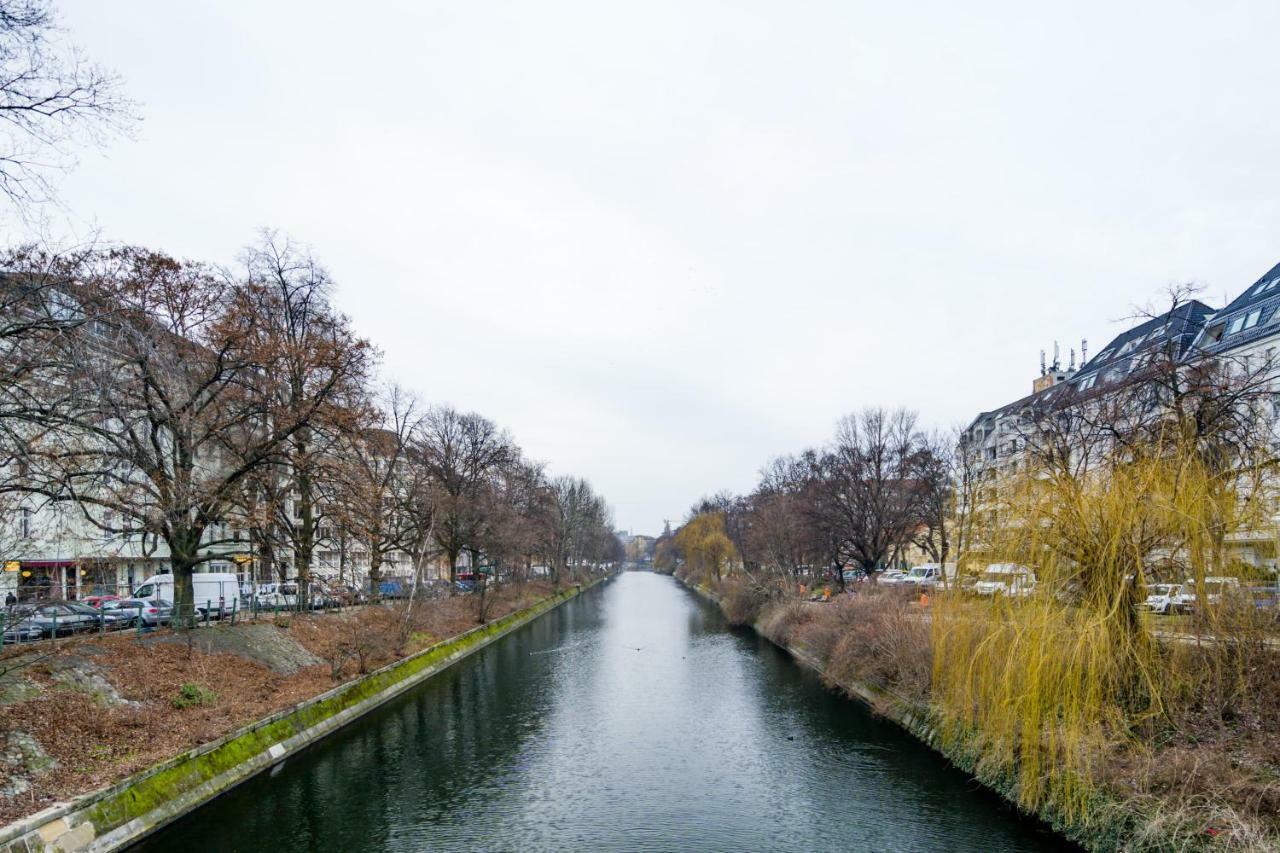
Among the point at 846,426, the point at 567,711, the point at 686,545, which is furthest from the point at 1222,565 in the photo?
the point at 686,545

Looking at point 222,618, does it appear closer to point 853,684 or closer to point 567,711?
point 567,711

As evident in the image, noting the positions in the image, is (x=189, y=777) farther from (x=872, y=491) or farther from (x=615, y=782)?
(x=872, y=491)

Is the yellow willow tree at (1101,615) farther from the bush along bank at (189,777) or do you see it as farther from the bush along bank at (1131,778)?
the bush along bank at (189,777)

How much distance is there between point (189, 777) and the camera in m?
15.5

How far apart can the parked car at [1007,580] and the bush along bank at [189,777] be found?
16824 mm

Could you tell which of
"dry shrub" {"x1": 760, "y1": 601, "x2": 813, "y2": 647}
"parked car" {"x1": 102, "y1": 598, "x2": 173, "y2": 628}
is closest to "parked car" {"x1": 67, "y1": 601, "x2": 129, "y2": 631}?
Result: "parked car" {"x1": 102, "y1": 598, "x2": 173, "y2": 628}

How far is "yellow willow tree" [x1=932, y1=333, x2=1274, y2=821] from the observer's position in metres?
12.9

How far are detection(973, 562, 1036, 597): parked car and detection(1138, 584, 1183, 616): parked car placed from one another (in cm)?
183

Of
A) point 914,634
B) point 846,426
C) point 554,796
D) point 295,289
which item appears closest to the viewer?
point 554,796

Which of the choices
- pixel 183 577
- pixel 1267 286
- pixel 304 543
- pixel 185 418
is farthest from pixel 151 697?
pixel 1267 286

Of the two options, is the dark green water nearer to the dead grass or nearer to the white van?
the dead grass

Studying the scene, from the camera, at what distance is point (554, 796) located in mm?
17109

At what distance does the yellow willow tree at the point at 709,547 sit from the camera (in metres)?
A: 76.6

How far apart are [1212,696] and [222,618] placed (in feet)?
94.4
